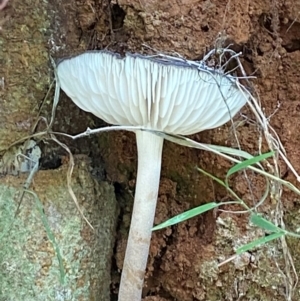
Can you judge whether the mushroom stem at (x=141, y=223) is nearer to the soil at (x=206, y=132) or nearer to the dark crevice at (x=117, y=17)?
the soil at (x=206, y=132)

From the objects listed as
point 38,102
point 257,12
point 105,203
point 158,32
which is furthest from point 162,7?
point 105,203

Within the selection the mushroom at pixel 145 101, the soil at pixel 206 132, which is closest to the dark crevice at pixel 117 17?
the soil at pixel 206 132

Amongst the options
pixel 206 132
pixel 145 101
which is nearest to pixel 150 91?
pixel 145 101

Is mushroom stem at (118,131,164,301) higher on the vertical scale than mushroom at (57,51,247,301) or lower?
lower

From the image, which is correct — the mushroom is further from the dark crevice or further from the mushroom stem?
the dark crevice

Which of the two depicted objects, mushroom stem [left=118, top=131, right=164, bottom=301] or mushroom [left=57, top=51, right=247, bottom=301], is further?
mushroom stem [left=118, top=131, right=164, bottom=301]

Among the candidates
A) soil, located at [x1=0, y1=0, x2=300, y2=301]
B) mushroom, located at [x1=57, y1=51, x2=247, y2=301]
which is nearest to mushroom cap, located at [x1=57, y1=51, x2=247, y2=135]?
mushroom, located at [x1=57, y1=51, x2=247, y2=301]

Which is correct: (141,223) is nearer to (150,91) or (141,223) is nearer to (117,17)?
(150,91)
